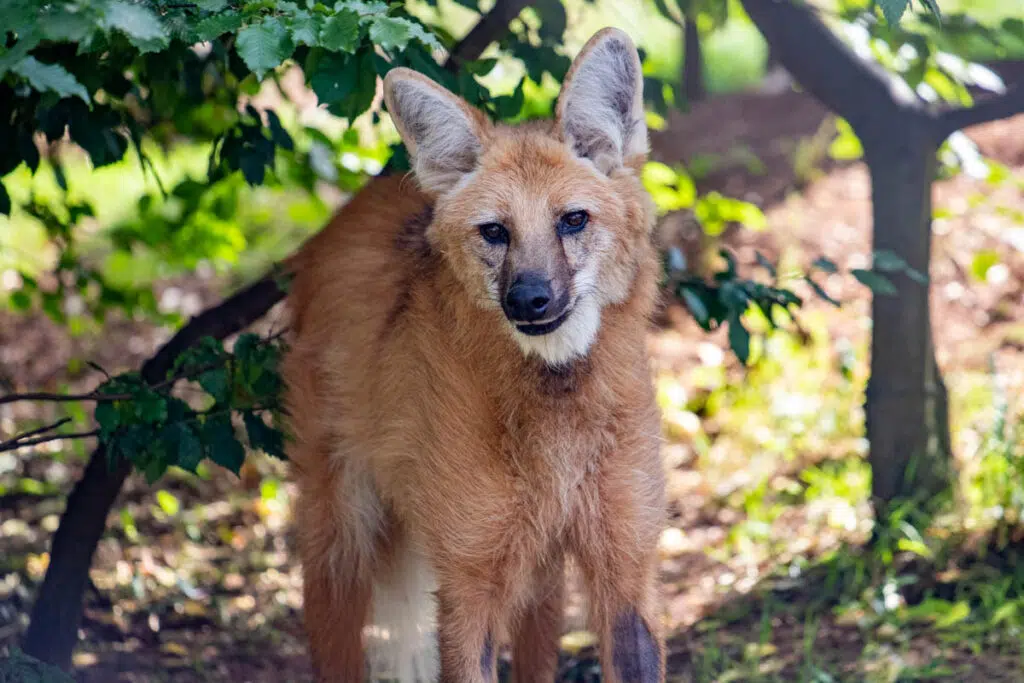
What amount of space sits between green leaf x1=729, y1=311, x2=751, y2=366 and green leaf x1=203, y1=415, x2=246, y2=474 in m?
1.33

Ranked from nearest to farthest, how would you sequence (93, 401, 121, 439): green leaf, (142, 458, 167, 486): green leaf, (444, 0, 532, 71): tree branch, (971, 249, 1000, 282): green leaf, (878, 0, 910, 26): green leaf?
(878, 0, 910, 26): green leaf < (93, 401, 121, 439): green leaf < (142, 458, 167, 486): green leaf < (444, 0, 532, 71): tree branch < (971, 249, 1000, 282): green leaf

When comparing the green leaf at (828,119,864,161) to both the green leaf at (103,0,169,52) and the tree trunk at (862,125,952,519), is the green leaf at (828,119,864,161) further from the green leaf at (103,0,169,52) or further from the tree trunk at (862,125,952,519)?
the green leaf at (103,0,169,52)

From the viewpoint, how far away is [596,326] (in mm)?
2410

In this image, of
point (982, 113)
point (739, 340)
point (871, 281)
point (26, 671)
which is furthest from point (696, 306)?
point (26, 671)

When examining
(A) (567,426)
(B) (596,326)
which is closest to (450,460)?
(A) (567,426)

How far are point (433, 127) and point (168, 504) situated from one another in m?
2.36

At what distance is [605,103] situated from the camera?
7.85 feet

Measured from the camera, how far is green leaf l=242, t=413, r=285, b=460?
2990 mm

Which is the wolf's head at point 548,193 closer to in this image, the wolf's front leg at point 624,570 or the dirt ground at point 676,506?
the wolf's front leg at point 624,570

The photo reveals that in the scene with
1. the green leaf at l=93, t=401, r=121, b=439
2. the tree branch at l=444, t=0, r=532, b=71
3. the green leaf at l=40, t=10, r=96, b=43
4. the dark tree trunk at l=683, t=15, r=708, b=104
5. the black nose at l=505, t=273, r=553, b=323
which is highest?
the dark tree trunk at l=683, t=15, r=708, b=104

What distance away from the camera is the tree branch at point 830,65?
11.7 ft

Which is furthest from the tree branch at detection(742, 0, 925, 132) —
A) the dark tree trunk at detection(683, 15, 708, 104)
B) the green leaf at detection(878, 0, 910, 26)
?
the green leaf at detection(878, 0, 910, 26)

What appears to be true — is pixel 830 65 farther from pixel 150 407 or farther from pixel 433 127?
pixel 150 407

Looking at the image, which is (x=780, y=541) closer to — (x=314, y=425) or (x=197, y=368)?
(x=314, y=425)
